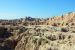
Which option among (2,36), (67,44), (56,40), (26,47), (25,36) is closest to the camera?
(67,44)

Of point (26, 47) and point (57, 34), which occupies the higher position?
point (57, 34)

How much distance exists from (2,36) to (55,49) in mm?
15648

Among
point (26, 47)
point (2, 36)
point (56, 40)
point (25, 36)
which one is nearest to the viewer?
point (56, 40)

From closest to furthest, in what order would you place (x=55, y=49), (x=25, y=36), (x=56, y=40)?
(x=55, y=49) < (x=56, y=40) < (x=25, y=36)

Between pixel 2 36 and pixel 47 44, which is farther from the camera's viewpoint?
pixel 2 36

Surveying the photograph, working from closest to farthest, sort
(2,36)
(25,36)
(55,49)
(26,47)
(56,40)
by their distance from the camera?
(55,49)
(56,40)
(26,47)
(25,36)
(2,36)

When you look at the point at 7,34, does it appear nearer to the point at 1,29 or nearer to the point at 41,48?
the point at 1,29

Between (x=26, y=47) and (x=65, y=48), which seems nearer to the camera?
(x=65, y=48)

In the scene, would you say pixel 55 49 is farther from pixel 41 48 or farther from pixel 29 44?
pixel 29 44

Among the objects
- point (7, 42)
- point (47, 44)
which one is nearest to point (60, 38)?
point (47, 44)

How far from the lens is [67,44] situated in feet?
62.8

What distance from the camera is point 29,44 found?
76.5 feet

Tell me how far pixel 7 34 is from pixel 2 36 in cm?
94

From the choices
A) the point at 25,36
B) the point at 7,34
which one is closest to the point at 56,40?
the point at 25,36
